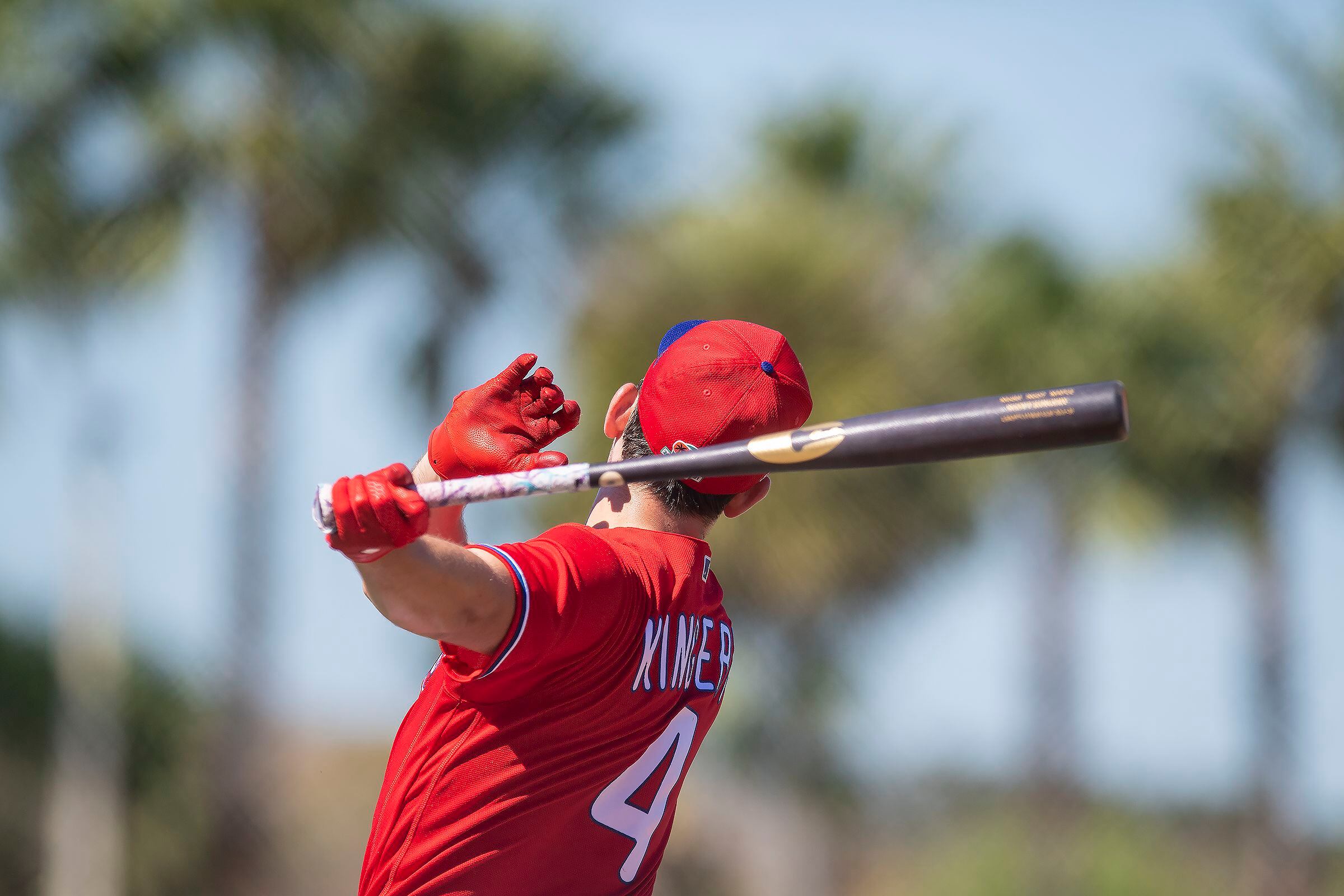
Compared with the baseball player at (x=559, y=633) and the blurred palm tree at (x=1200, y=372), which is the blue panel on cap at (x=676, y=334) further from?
the blurred palm tree at (x=1200, y=372)

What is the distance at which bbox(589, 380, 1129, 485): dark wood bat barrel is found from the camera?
2.06 meters

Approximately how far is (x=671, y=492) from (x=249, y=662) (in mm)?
10250

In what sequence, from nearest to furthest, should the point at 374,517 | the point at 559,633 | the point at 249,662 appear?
1. the point at 374,517
2. the point at 559,633
3. the point at 249,662

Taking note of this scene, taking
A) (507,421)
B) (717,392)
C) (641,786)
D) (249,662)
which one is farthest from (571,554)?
(249,662)

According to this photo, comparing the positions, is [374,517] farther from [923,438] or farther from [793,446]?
[923,438]

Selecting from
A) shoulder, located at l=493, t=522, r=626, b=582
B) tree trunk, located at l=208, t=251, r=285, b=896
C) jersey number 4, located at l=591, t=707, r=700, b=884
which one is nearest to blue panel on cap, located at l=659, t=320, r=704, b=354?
shoulder, located at l=493, t=522, r=626, b=582

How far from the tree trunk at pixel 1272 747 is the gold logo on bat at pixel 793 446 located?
1247 cm

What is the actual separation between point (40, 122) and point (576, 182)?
4894mm

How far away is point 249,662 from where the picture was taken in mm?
11773

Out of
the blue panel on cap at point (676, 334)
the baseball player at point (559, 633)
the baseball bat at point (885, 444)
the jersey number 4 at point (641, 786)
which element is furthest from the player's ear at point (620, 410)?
the jersey number 4 at point (641, 786)

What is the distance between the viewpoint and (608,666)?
2.16 meters

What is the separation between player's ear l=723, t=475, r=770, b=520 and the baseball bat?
1.17 feet

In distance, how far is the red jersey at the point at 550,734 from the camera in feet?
6.55

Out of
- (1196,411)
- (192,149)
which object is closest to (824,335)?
(1196,411)
